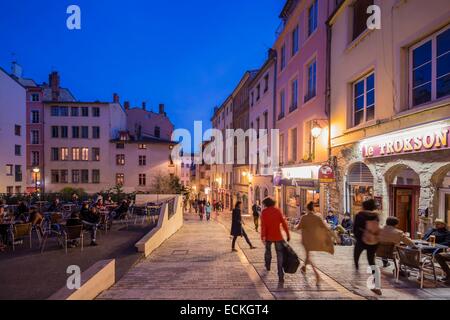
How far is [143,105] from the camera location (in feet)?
191

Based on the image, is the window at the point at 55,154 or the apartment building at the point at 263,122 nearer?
the apartment building at the point at 263,122

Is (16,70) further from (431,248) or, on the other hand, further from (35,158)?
(431,248)

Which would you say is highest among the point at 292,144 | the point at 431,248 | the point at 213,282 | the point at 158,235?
the point at 292,144

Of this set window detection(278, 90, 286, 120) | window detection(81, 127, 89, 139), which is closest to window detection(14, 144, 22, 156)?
window detection(81, 127, 89, 139)

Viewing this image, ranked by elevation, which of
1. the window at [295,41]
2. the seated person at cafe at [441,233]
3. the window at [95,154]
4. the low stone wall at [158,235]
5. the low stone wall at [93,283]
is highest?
the window at [295,41]

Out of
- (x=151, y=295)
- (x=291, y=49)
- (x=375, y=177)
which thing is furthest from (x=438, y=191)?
(x=291, y=49)

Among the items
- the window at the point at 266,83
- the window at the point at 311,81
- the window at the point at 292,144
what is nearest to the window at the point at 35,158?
the window at the point at 266,83

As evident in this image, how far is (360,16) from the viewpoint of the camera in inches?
488

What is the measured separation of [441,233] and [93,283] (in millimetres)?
7139

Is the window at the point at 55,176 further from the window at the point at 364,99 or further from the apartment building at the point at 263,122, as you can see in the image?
the window at the point at 364,99

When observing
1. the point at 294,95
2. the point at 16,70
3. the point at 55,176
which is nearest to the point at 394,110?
the point at 294,95

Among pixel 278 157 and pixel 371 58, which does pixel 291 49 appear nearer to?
pixel 278 157

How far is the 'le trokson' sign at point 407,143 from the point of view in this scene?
7.71m

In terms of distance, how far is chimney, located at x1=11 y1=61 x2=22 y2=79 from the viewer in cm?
4509
